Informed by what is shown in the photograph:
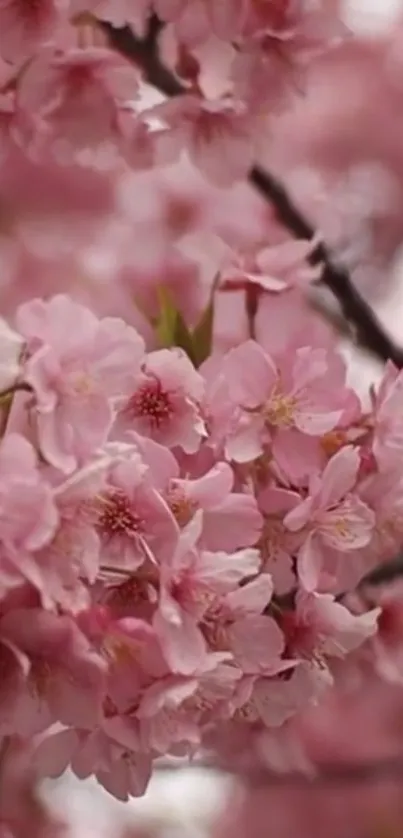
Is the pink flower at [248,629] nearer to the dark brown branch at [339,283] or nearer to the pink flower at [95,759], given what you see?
the pink flower at [95,759]

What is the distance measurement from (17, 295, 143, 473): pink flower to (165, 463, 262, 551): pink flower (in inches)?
2.2

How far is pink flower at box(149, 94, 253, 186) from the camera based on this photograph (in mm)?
771

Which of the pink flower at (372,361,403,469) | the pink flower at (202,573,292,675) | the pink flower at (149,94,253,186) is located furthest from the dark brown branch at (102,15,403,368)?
the pink flower at (202,573,292,675)

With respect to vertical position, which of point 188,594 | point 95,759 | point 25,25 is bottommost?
point 95,759

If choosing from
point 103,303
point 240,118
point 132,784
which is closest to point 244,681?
point 132,784

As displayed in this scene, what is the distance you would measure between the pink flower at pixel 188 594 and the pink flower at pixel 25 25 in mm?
314

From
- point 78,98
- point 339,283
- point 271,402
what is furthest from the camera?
point 339,283

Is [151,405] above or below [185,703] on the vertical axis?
above

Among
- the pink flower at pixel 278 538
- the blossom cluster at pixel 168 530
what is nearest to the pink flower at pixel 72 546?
the blossom cluster at pixel 168 530

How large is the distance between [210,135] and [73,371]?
280 millimetres

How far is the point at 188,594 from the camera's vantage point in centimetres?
57

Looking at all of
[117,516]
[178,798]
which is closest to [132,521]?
[117,516]

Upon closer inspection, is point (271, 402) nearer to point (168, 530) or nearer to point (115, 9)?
point (168, 530)

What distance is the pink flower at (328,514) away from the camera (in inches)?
24.1
